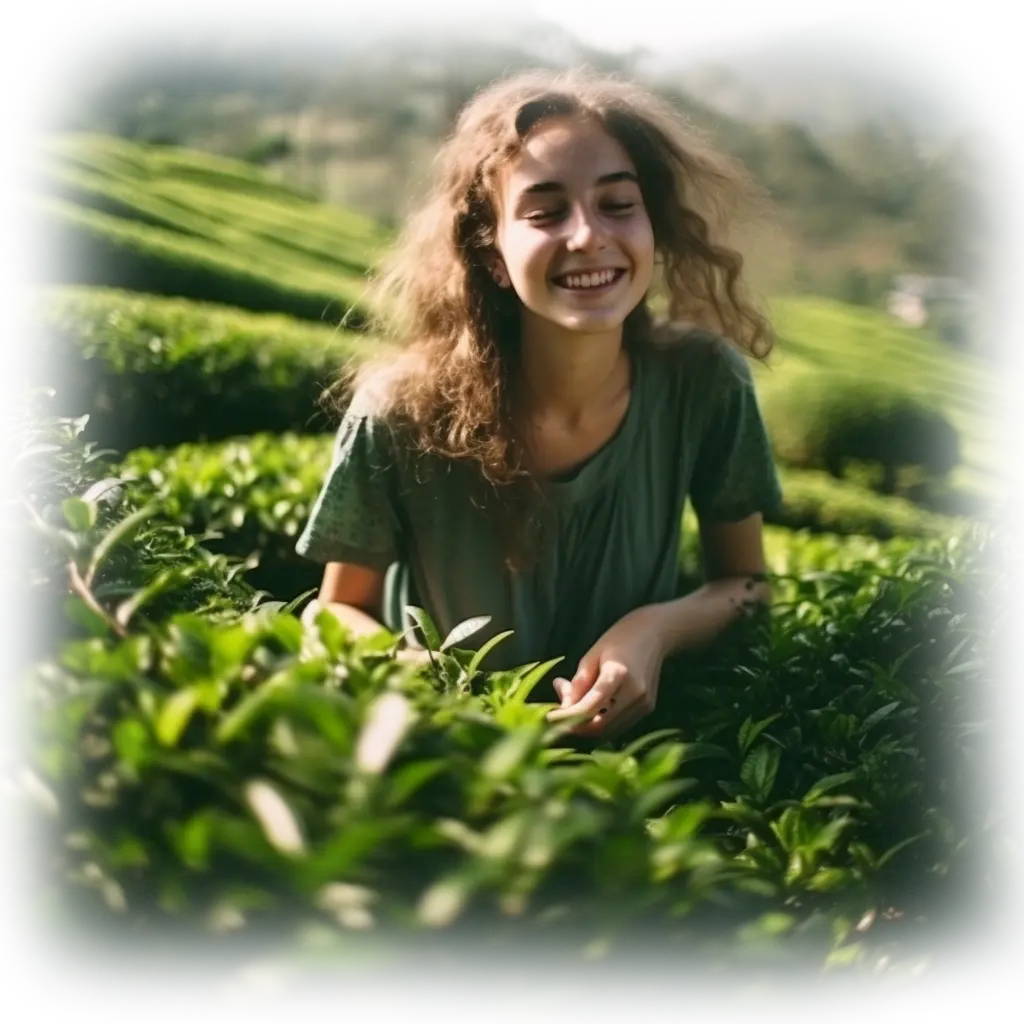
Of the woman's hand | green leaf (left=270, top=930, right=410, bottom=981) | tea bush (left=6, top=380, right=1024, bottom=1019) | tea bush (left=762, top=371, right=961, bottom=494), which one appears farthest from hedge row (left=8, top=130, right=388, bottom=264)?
tea bush (left=762, top=371, right=961, bottom=494)

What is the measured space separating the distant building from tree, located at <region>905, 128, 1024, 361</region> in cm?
9

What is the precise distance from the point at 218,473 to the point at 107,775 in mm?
1611

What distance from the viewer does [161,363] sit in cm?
240

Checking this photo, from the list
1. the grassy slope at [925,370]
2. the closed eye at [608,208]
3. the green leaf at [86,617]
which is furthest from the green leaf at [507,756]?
the grassy slope at [925,370]

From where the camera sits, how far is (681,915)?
0.85m

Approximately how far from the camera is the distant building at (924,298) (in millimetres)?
3609

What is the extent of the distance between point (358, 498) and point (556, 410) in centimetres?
36

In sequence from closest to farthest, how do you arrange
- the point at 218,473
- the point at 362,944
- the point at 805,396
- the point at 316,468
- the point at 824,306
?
the point at 362,944 < the point at 218,473 < the point at 316,468 < the point at 805,396 < the point at 824,306

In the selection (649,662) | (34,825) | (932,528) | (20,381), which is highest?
(20,381)

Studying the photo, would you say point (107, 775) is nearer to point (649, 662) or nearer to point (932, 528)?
point (649, 662)

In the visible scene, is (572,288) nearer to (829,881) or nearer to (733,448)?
(733,448)

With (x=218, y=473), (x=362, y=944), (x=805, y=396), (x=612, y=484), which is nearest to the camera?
(x=362, y=944)

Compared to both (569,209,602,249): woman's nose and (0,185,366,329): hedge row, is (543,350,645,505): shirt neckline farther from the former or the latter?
(0,185,366,329): hedge row

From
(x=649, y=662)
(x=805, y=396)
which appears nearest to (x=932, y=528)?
(x=805, y=396)
